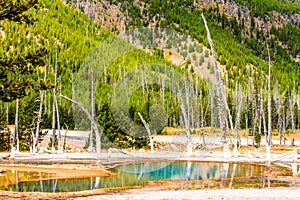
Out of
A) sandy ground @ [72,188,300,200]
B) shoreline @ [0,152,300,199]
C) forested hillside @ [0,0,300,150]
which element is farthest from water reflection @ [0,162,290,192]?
forested hillside @ [0,0,300,150]

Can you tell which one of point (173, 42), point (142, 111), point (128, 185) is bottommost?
point (128, 185)

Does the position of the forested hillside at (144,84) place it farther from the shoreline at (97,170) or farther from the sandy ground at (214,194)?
the sandy ground at (214,194)

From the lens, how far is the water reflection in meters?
30.2

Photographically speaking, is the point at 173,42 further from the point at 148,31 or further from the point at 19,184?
the point at 19,184

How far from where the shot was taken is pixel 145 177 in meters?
35.8

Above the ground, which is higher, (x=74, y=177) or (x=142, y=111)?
(x=142, y=111)

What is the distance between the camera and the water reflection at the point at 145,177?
30.2 m

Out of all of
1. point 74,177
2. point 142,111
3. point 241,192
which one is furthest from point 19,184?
point 142,111

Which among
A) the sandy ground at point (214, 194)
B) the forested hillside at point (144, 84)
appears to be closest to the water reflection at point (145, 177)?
the sandy ground at point (214, 194)

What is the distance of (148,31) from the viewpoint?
182000 mm

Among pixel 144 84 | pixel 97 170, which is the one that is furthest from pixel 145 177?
pixel 144 84

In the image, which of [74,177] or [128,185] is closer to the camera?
[128,185]

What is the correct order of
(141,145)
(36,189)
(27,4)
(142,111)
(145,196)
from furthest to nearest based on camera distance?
(142,111) → (141,145) → (36,189) → (27,4) → (145,196)

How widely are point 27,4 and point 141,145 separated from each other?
130 ft
